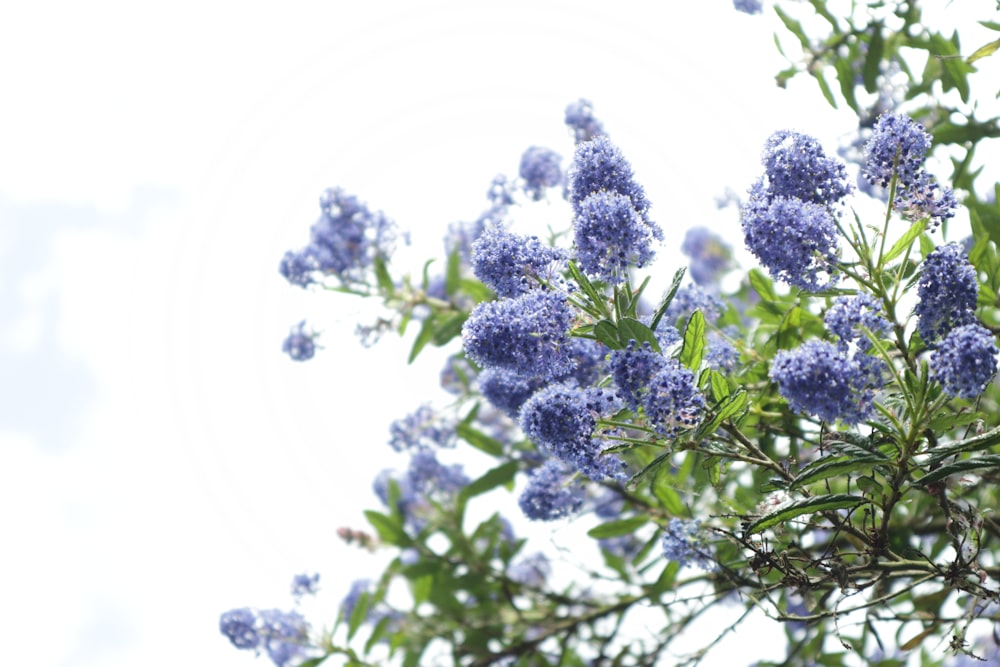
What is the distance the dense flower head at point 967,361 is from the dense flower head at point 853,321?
0.23 metres

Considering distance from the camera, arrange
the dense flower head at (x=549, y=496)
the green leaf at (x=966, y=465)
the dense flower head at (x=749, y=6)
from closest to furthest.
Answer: the green leaf at (x=966, y=465), the dense flower head at (x=549, y=496), the dense flower head at (x=749, y=6)

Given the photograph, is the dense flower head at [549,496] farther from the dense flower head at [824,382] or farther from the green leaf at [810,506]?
the dense flower head at [824,382]

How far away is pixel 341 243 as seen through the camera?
5301 millimetres

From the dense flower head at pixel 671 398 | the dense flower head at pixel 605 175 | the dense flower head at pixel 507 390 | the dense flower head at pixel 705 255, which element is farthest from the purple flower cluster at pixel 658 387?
the dense flower head at pixel 705 255

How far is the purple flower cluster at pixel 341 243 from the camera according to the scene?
17.1 ft

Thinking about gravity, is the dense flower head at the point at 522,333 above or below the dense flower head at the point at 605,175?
below

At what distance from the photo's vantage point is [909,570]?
288cm

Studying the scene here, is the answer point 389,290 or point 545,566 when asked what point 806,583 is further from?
point 545,566

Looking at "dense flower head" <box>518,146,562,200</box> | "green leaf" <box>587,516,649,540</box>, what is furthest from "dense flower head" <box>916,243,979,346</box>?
"dense flower head" <box>518,146,562,200</box>

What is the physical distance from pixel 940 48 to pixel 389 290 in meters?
2.85

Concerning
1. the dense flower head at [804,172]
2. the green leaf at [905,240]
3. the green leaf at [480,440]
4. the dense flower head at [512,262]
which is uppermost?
the green leaf at [480,440]

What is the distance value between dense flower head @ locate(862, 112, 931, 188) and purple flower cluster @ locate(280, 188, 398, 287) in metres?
3.18

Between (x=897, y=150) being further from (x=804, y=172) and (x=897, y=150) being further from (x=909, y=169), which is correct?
(x=804, y=172)

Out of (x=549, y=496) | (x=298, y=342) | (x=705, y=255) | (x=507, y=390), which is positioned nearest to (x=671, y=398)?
(x=507, y=390)
